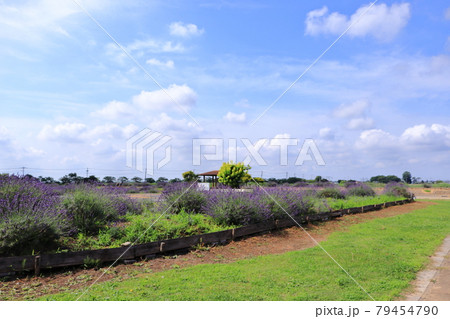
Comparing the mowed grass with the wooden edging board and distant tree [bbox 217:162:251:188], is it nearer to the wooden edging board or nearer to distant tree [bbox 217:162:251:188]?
the wooden edging board

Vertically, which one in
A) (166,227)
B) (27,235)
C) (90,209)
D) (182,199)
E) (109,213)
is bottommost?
(166,227)

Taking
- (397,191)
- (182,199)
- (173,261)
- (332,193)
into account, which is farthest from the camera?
(397,191)

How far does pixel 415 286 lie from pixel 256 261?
8.93ft

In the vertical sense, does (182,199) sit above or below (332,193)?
above

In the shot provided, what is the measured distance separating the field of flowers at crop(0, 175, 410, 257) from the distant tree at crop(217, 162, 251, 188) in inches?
376

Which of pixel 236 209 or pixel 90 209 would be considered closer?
pixel 90 209

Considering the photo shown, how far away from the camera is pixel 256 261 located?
637cm

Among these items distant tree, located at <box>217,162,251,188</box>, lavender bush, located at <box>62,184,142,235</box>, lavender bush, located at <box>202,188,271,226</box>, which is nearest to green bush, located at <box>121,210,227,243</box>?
lavender bush, located at <box>202,188,271,226</box>

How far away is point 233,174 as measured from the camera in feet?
69.7

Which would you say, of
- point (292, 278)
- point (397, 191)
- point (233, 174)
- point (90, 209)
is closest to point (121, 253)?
point (90, 209)

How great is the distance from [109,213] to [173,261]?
2.75 metres

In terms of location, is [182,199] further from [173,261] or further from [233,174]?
[233,174]

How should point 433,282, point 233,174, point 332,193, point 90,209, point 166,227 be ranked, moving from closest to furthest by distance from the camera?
point 433,282 → point 166,227 → point 90,209 → point 332,193 → point 233,174
